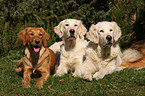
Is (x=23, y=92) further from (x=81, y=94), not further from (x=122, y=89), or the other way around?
(x=122, y=89)

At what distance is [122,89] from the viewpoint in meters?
3.58

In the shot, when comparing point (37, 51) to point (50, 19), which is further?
point (50, 19)

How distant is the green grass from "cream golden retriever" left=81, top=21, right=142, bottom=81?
0.68 feet

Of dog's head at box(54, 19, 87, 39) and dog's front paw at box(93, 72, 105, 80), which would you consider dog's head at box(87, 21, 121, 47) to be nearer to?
dog's head at box(54, 19, 87, 39)

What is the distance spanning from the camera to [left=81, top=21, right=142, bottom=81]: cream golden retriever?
4223 mm

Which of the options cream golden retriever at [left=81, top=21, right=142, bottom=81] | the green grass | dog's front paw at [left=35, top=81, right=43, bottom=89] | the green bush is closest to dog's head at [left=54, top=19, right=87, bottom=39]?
cream golden retriever at [left=81, top=21, right=142, bottom=81]

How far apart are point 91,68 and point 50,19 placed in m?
3.27

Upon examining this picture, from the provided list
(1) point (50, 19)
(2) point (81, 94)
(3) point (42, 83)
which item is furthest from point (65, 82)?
(1) point (50, 19)

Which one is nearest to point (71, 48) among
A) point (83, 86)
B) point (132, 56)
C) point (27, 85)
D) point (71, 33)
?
point (71, 33)

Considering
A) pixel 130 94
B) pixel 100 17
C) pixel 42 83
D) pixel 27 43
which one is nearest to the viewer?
pixel 130 94

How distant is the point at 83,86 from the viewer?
148 inches

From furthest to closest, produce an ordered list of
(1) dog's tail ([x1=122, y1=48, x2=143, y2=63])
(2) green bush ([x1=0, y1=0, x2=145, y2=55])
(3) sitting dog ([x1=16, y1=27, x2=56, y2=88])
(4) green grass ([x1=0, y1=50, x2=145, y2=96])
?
(2) green bush ([x1=0, y1=0, x2=145, y2=55]) < (1) dog's tail ([x1=122, y1=48, x2=143, y2=63]) < (3) sitting dog ([x1=16, y1=27, x2=56, y2=88]) < (4) green grass ([x1=0, y1=50, x2=145, y2=96])

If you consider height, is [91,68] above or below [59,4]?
below

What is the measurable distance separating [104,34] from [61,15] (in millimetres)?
3467
